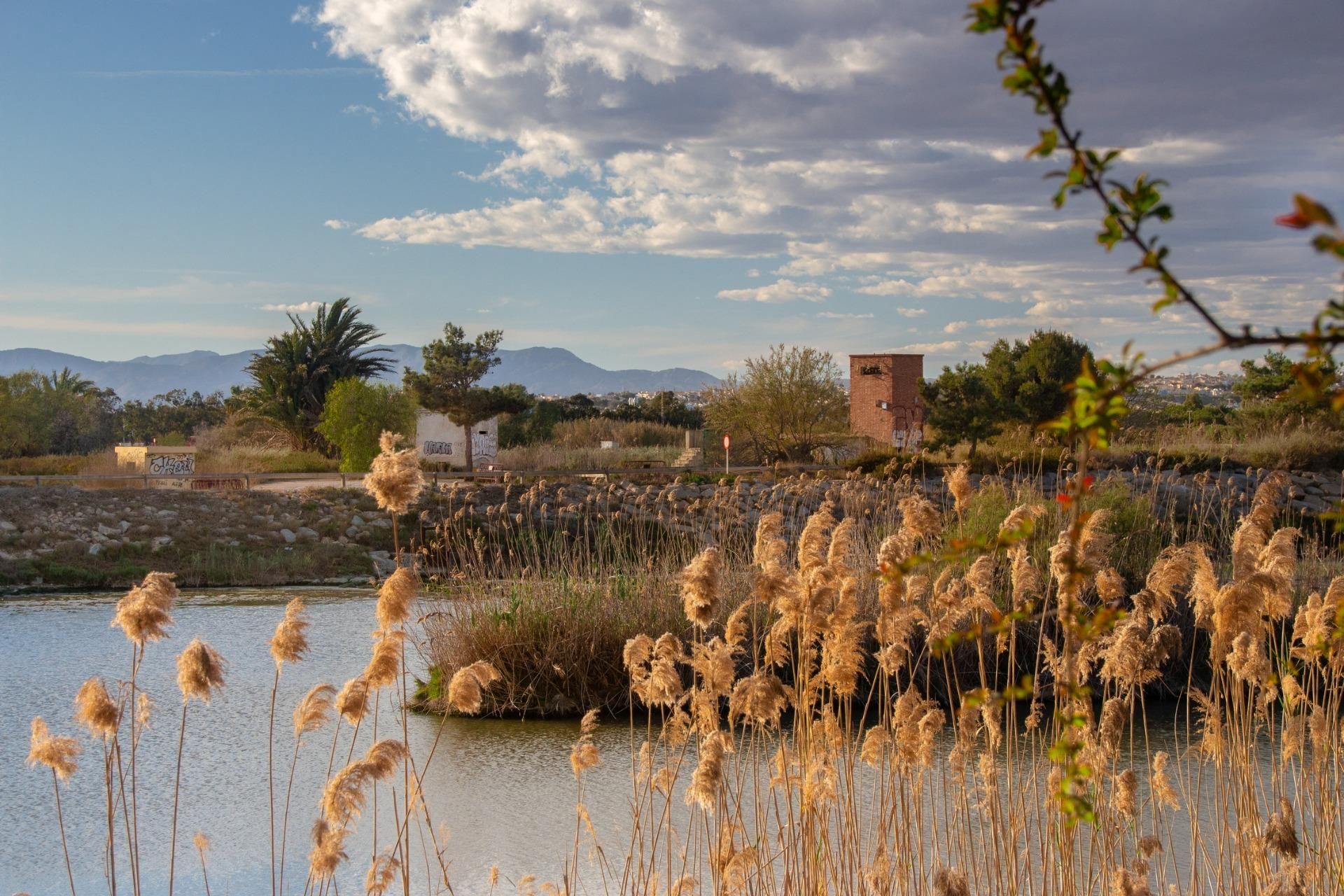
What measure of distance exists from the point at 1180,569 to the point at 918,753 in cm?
79

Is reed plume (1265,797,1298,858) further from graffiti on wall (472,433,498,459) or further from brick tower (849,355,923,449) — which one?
brick tower (849,355,923,449)

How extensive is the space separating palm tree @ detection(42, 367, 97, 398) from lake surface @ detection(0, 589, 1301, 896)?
98.9ft

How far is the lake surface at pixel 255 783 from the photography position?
4.91m

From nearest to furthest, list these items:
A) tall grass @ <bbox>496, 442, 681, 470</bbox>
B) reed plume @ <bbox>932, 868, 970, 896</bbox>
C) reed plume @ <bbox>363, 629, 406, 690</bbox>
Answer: reed plume @ <bbox>932, 868, 970, 896</bbox>
reed plume @ <bbox>363, 629, 406, 690</bbox>
tall grass @ <bbox>496, 442, 681, 470</bbox>

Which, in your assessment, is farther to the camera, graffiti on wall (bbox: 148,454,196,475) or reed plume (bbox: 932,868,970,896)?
graffiti on wall (bbox: 148,454,196,475)

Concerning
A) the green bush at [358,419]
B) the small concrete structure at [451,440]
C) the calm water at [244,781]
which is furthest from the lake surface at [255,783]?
the green bush at [358,419]

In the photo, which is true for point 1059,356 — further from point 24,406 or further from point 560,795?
point 24,406

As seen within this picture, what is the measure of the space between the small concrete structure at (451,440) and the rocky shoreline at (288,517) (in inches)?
298

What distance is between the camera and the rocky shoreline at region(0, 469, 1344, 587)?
46.0 feet

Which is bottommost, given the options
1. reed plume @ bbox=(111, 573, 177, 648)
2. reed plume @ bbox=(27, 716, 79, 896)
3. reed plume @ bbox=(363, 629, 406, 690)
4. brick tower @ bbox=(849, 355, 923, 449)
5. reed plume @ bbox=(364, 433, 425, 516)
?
reed plume @ bbox=(27, 716, 79, 896)

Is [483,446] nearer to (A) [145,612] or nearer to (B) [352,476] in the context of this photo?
(B) [352,476]

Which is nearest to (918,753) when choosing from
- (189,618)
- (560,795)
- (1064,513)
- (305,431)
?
(560,795)

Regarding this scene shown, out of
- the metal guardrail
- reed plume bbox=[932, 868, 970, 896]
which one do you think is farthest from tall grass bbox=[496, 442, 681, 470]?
reed plume bbox=[932, 868, 970, 896]

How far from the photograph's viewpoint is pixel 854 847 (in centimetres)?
332
